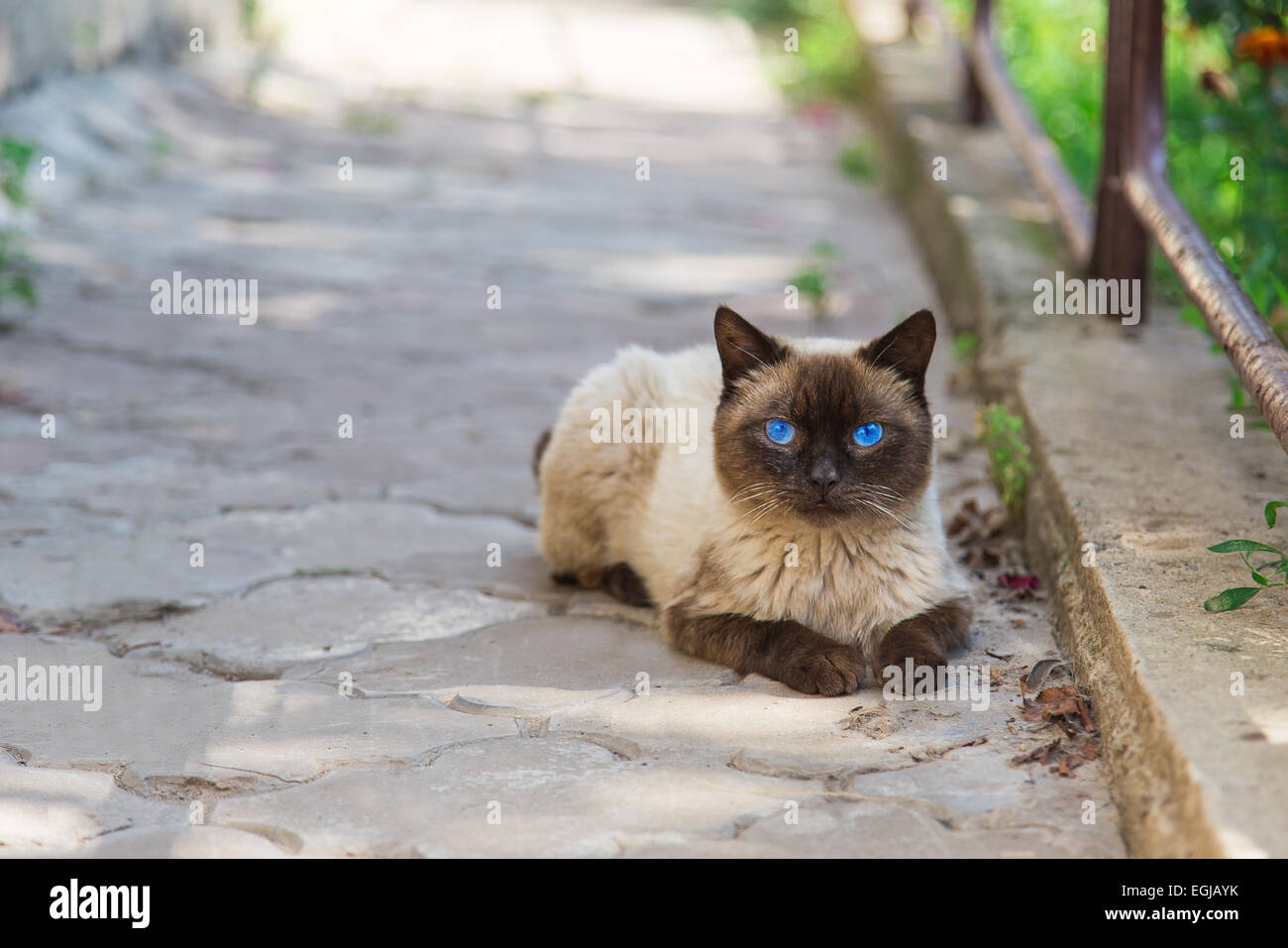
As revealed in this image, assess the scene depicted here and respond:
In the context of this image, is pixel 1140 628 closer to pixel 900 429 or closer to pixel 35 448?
pixel 900 429

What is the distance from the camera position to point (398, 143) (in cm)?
946

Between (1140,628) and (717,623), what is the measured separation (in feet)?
3.19

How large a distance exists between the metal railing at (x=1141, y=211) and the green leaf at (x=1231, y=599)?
0.32 metres

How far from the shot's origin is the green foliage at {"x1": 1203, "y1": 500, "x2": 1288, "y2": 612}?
295cm

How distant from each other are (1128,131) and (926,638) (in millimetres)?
2414

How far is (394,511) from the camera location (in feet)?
14.5

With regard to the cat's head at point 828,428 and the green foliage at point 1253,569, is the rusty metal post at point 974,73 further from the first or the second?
the green foliage at point 1253,569

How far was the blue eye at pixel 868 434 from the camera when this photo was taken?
326cm
